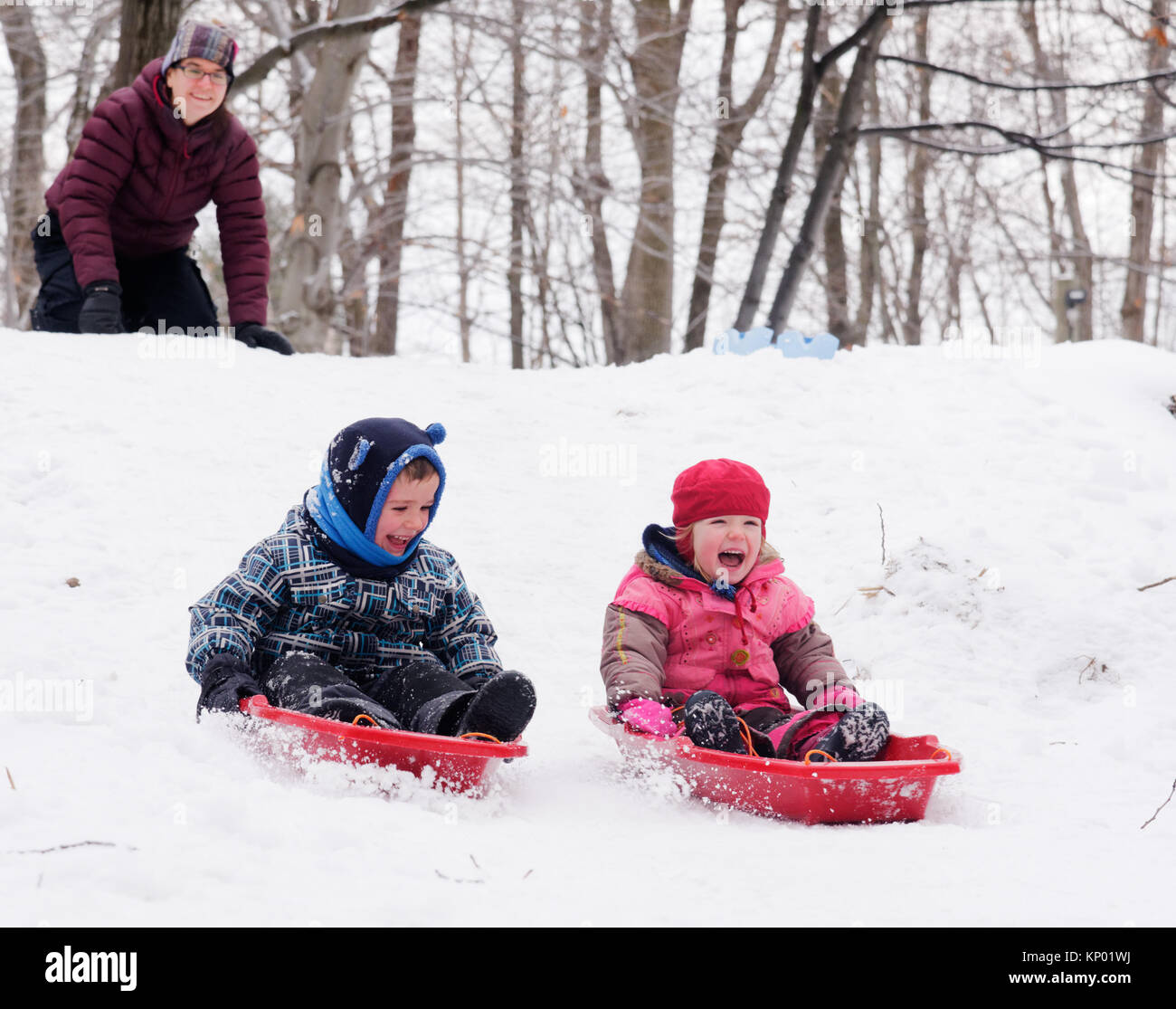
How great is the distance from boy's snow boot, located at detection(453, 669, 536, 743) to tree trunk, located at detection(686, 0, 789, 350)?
10.7 m

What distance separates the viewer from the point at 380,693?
116 inches

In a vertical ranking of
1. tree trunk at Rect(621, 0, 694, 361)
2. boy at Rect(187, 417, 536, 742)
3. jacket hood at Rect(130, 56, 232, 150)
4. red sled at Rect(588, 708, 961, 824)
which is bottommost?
red sled at Rect(588, 708, 961, 824)

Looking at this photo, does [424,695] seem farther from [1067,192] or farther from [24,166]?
[1067,192]

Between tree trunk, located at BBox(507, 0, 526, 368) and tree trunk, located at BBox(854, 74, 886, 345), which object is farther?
tree trunk, located at BBox(854, 74, 886, 345)

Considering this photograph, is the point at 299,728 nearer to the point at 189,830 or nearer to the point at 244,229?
the point at 189,830

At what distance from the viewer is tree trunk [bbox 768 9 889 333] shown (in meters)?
8.29

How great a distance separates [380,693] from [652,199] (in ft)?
30.7

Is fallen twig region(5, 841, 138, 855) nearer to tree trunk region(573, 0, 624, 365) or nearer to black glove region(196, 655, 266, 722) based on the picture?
black glove region(196, 655, 266, 722)

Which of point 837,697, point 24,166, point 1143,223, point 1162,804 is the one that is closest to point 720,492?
point 837,697

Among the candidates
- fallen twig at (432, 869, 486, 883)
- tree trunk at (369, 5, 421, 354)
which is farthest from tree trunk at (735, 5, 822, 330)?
fallen twig at (432, 869, 486, 883)

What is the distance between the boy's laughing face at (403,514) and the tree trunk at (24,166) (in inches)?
476

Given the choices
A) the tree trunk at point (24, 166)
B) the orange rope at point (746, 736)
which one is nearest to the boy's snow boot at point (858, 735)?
the orange rope at point (746, 736)
